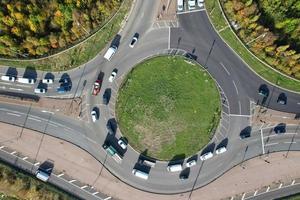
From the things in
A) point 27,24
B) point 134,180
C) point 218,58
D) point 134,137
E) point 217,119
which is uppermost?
point 218,58

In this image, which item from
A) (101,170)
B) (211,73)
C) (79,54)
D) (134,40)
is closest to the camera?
(101,170)

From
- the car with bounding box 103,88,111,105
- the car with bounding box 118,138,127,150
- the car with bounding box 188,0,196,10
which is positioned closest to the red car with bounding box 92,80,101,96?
the car with bounding box 103,88,111,105

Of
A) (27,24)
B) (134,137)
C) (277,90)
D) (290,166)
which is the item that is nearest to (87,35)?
(27,24)

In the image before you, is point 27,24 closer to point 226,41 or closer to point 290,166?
point 226,41

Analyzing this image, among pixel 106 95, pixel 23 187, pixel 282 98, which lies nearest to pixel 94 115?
pixel 106 95

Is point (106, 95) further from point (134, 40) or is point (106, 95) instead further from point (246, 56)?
point (246, 56)

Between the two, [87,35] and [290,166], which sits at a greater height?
[87,35]
